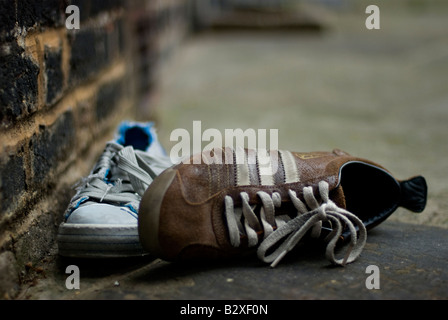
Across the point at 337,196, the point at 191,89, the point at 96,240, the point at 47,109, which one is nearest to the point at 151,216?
the point at 96,240

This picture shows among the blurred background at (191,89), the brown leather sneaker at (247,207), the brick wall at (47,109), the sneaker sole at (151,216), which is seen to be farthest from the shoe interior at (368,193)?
the brick wall at (47,109)

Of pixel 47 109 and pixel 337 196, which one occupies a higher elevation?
pixel 47 109

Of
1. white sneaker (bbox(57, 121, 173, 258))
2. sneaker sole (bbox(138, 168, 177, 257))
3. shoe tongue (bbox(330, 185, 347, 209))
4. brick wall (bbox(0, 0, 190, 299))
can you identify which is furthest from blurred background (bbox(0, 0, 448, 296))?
shoe tongue (bbox(330, 185, 347, 209))

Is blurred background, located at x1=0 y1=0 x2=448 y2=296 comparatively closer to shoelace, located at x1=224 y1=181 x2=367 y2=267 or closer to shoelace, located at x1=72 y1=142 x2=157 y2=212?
shoelace, located at x1=72 y1=142 x2=157 y2=212

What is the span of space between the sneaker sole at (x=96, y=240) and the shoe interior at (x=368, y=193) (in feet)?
1.68

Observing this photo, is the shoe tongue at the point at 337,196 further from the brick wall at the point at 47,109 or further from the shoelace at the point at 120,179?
the brick wall at the point at 47,109

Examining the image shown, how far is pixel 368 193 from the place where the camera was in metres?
1.27

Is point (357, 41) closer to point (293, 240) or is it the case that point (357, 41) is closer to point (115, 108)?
point (115, 108)

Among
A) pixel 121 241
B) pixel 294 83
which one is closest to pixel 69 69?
pixel 121 241

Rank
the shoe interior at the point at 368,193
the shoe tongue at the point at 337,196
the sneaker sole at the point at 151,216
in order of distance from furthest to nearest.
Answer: the shoe interior at the point at 368,193
the shoe tongue at the point at 337,196
the sneaker sole at the point at 151,216

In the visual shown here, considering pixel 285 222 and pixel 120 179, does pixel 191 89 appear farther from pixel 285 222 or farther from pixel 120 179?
pixel 285 222

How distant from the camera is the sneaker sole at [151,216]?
1.04 metres

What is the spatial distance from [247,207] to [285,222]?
10 cm
